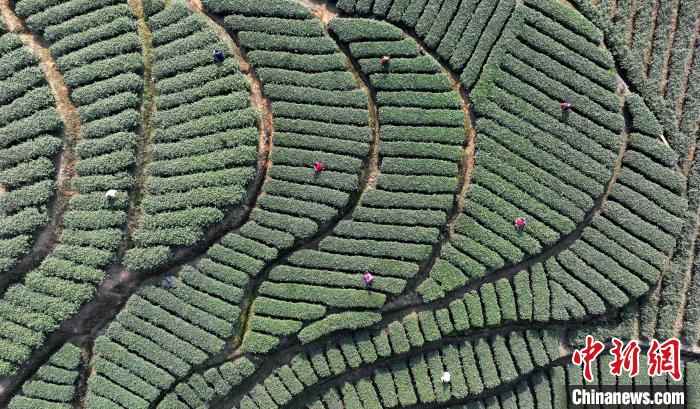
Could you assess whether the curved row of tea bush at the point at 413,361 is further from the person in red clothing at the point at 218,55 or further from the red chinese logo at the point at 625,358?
the person in red clothing at the point at 218,55

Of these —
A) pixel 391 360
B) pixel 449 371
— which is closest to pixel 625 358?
pixel 449 371

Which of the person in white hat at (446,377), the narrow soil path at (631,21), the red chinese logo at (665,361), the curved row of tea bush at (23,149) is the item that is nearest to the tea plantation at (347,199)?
the narrow soil path at (631,21)

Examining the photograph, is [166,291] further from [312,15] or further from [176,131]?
[312,15]

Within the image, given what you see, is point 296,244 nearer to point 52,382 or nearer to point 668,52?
point 52,382

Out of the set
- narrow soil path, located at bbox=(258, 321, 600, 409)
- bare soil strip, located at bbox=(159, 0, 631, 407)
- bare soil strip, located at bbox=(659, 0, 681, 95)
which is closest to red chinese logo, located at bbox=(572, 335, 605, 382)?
narrow soil path, located at bbox=(258, 321, 600, 409)

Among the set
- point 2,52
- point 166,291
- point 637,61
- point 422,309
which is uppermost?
point 2,52

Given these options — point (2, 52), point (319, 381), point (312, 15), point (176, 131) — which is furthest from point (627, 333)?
point (2, 52)
